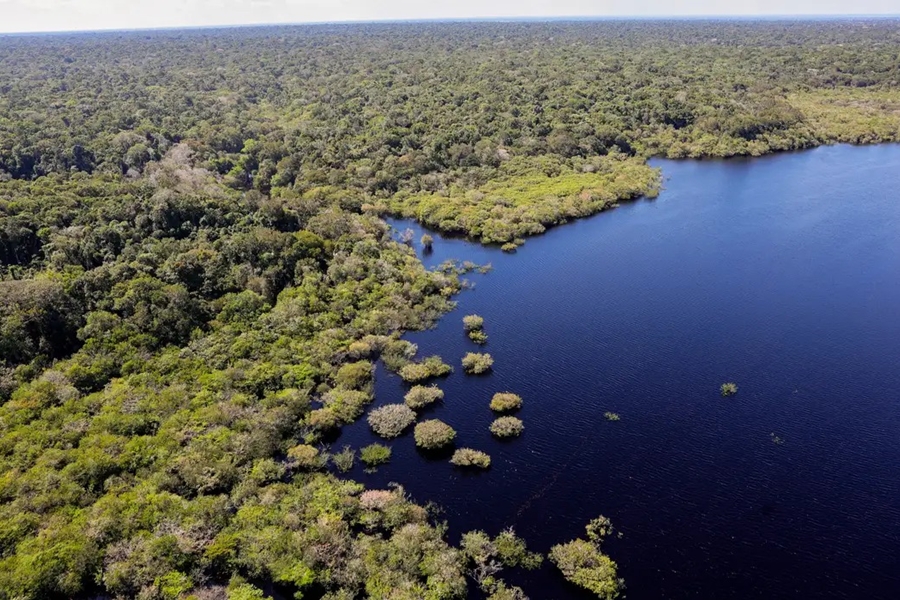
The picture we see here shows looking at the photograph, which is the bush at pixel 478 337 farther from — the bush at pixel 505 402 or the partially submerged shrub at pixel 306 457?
the partially submerged shrub at pixel 306 457

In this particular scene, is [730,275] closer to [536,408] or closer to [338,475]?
[536,408]

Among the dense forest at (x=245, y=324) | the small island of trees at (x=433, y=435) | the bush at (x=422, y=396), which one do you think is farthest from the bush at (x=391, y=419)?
the dense forest at (x=245, y=324)

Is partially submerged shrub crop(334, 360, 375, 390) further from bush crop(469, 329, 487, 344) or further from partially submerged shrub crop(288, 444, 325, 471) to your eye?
bush crop(469, 329, 487, 344)

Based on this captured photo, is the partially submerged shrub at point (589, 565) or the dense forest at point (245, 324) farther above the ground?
the dense forest at point (245, 324)

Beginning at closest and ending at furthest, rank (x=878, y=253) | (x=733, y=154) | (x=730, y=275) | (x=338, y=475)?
(x=338, y=475) < (x=730, y=275) < (x=878, y=253) < (x=733, y=154)

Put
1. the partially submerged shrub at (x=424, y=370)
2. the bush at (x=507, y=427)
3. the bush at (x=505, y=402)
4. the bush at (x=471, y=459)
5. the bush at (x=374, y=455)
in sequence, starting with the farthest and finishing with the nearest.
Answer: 1. the partially submerged shrub at (x=424, y=370)
2. the bush at (x=505, y=402)
3. the bush at (x=507, y=427)
4. the bush at (x=374, y=455)
5. the bush at (x=471, y=459)

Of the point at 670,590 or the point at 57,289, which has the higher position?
the point at 57,289

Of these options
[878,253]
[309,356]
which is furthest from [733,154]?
[309,356]

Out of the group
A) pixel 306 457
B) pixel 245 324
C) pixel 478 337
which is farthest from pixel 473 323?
pixel 306 457
